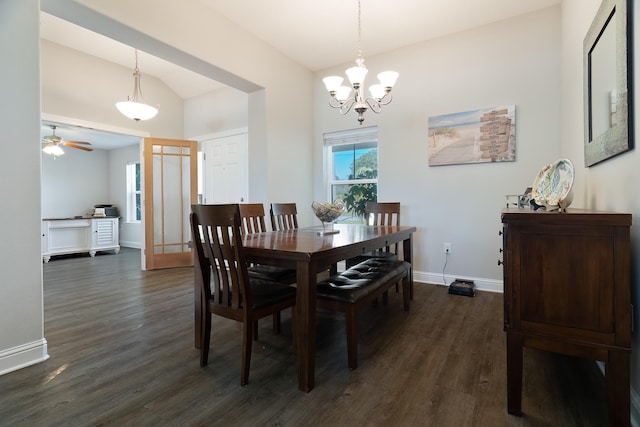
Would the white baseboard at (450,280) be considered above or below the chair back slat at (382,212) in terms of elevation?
below

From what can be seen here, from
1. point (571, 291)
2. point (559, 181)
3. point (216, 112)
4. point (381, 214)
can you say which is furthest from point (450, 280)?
point (216, 112)

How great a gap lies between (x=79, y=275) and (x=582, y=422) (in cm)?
548

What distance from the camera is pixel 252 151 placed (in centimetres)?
391

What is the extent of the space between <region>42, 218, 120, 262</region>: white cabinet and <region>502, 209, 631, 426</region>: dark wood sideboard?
7074 mm

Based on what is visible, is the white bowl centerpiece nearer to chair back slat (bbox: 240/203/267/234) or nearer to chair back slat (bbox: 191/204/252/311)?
chair back slat (bbox: 240/203/267/234)

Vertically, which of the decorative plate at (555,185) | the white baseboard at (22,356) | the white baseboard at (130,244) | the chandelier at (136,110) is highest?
the chandelier at (136,110)

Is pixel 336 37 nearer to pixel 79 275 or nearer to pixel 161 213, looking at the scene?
pixel 161 213

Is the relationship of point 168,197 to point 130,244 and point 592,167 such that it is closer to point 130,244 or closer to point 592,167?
point 130,244

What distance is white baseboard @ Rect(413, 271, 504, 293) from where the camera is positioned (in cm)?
332

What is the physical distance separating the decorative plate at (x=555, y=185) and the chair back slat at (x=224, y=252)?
1.63 metres

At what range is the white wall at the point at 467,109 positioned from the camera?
10.2 feet

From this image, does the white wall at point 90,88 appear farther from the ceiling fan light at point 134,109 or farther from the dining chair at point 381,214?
the dining chair at point 381,214

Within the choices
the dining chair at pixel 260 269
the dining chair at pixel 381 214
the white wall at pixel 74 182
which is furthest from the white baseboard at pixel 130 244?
the dining chair at pixel 381 214

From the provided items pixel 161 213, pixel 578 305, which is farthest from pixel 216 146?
pixel 578 305
